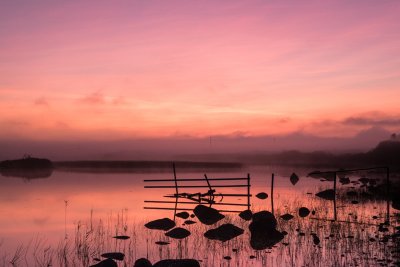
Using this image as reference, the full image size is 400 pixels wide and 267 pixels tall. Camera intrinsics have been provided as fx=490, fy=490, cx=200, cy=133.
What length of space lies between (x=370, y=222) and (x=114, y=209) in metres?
18.1

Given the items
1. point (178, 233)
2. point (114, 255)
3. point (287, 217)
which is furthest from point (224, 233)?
point (287, 217)

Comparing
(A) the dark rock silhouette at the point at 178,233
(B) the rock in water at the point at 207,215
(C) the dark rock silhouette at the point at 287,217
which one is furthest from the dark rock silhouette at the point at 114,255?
(C) the dark rock silhouette at the point at 287,217

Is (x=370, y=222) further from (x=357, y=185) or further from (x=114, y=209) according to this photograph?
(x=357, y=185)

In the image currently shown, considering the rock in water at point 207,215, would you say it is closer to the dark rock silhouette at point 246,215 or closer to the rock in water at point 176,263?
the dark rock silhouette at point 246,215

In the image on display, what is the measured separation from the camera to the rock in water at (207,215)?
92.3 ft

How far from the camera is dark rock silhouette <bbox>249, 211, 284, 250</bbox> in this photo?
20505 millimetres

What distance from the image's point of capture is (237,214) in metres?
31.0

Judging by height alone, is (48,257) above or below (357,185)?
below

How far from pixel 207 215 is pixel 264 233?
703 centimetres

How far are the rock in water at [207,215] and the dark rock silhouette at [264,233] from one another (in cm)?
440

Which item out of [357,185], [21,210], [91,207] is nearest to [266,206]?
[91,207]

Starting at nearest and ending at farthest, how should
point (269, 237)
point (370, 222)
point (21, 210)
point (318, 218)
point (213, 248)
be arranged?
point (213, 248) < point (269, 237) < point (370, 222) < point (318, 218) < point (21, 210)

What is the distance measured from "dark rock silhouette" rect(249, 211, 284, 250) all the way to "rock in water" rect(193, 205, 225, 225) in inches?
173

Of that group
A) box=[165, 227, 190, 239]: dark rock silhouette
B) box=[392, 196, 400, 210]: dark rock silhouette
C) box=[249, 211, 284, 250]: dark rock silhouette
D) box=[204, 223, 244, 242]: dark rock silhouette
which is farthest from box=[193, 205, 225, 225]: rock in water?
box=[392, 196, 400, 210]: dark rock silhouette
